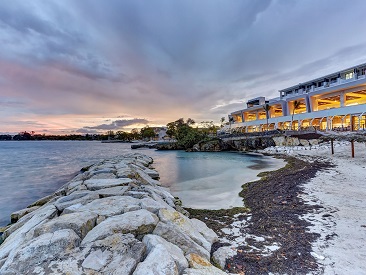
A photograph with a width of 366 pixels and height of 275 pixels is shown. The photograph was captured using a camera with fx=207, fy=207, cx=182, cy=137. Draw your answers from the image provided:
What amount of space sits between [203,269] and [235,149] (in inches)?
1364

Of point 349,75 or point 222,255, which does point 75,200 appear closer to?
point 222,255

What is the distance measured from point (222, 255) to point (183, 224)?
2.53ft

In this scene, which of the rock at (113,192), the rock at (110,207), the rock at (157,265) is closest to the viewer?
the rock at (157,265)

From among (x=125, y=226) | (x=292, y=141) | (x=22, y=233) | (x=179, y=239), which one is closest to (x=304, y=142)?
(x=292, y=141)

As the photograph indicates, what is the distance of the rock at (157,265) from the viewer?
7.03ft

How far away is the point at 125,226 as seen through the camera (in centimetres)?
293

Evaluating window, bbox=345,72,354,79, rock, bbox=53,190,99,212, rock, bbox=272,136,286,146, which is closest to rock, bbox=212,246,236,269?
rock, bbox=53,190,99,212

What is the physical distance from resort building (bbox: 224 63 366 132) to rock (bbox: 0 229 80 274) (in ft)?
118

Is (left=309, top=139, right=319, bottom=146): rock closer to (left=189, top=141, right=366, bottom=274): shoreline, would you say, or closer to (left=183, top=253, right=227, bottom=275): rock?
(left=189, top=141, right=366, bottom=274): shoreline

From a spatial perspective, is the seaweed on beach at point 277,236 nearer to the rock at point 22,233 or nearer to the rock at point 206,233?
the rock at point 206,233

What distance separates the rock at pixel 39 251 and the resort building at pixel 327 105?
35949 mm

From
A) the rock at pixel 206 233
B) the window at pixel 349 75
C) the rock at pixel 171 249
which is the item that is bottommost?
the rock at pixel 206 233

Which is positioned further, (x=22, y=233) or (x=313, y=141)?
(x=313, y=141)

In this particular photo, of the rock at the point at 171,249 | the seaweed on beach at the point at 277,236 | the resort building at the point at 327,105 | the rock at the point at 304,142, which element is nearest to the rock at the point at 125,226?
the rock at the point at 171,249
